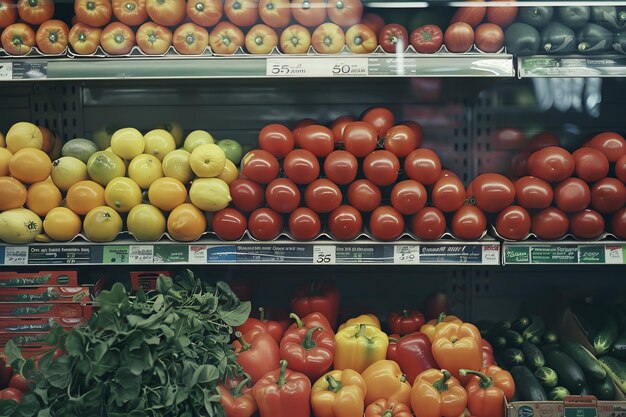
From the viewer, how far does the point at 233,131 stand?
2.58 metres

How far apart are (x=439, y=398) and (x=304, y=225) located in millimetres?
723

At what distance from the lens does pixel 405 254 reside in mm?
2088

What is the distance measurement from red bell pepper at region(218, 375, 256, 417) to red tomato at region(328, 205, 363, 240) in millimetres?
583

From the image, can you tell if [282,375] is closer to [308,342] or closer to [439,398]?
[308,342]

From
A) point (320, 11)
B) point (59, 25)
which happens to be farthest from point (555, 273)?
point (59, 25)

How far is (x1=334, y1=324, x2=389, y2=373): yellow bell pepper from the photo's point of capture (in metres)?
2.14

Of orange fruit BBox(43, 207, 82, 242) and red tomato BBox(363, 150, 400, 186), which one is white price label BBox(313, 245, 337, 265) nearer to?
red tomato BBox(363, 150, 400, 186)

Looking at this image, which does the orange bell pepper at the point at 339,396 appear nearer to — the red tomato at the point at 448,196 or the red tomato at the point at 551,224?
the red tomato at the point at 448,196

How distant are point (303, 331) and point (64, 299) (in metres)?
0.86

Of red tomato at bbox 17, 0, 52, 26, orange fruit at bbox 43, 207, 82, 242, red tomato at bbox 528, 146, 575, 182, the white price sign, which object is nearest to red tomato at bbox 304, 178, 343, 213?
the white price sign

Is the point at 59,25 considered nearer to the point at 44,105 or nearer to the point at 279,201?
the point at 44,105

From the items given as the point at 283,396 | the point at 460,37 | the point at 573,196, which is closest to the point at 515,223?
the point at 573,196

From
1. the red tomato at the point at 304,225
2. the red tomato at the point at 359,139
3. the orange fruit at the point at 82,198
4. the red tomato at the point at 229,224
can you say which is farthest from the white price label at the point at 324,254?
the orange fruit at the point at 82,198

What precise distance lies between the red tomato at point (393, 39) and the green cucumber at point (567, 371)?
125cm
